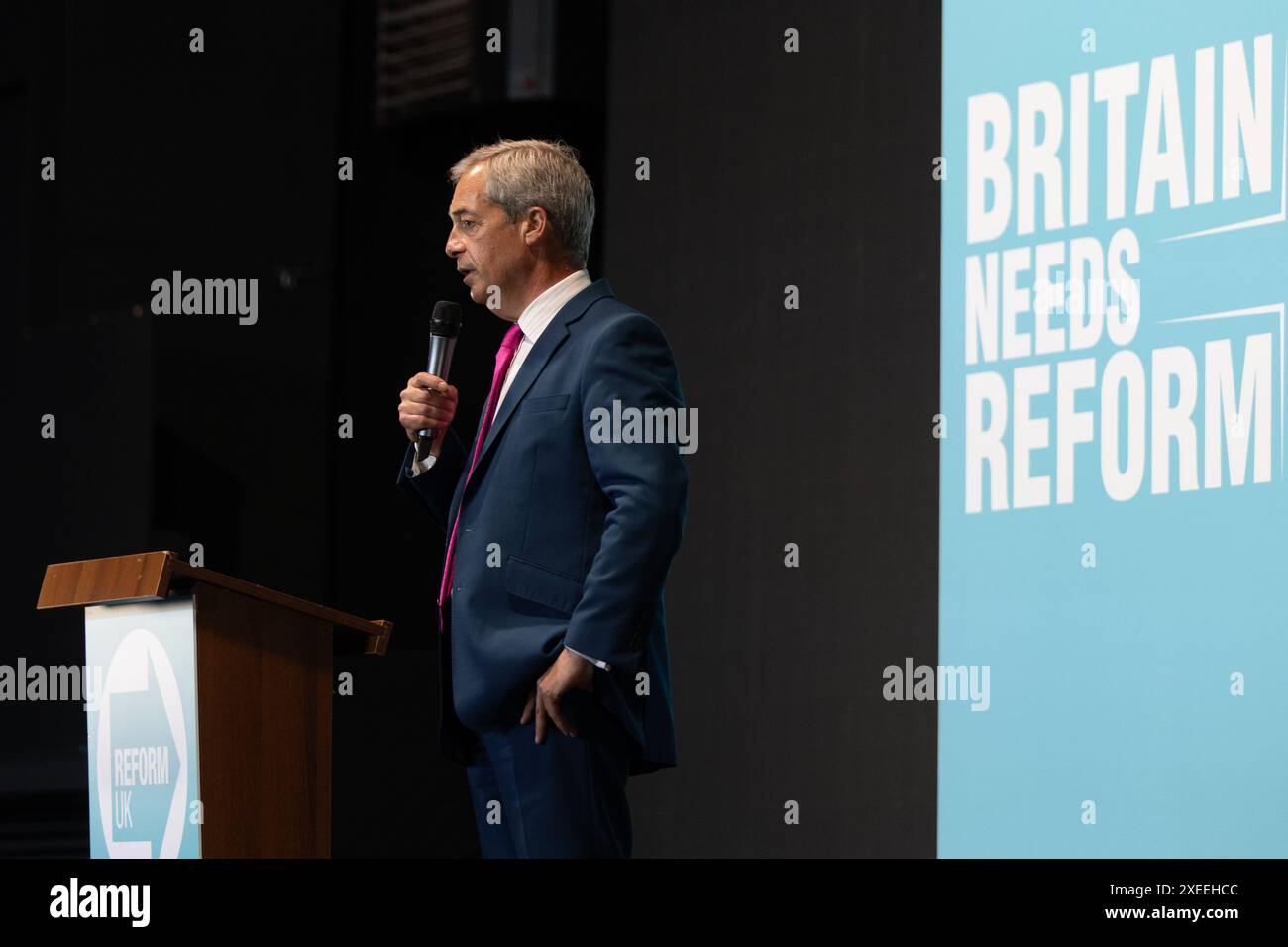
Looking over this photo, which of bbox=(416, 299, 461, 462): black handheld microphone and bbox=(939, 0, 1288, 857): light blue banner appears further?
bbox=(939, 0, 1288, 857): light blue banner

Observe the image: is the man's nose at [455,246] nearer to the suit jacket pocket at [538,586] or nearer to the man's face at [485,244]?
the man's face at [485,244]

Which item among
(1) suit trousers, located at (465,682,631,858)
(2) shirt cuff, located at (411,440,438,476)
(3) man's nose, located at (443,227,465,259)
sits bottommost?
(1) suit trousers, located at (465,682,631,858)

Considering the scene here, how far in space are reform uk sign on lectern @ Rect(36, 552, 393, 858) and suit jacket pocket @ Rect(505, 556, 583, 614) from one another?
38 cm

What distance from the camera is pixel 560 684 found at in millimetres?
2324

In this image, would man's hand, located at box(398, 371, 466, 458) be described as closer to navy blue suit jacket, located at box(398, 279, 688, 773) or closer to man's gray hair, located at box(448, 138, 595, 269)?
navy blue suit jacket, located at box(398, 279, 688, 773)

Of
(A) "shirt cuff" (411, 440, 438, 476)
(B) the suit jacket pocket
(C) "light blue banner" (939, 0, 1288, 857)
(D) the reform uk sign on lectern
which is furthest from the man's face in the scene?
(C) "light blue banner" (939, 0, 1288, 857)

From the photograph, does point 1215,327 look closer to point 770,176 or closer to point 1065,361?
point 1065,361

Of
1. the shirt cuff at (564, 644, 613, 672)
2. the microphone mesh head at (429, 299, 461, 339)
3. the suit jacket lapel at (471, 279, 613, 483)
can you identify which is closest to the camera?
the shirt cuff at (564, 644, 613, 672)

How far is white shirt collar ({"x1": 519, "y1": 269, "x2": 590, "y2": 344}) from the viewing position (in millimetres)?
2629

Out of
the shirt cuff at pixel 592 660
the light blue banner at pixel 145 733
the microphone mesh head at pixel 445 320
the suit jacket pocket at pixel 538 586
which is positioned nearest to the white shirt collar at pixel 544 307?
the microphone mesh head at pixel 445 320

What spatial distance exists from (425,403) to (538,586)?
0.37 m

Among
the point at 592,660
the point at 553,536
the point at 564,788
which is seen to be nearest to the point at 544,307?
the point at 553,536

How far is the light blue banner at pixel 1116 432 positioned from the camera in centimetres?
312

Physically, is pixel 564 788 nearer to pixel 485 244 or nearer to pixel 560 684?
pixel 560 684
